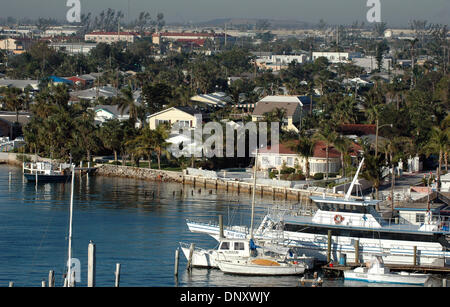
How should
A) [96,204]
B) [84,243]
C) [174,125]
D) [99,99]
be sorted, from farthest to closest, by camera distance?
[99,99] → [174,125] → [96,204] → [84,243]

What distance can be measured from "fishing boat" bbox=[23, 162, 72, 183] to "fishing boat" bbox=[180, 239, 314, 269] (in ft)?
105

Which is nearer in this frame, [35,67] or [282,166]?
[282,166]

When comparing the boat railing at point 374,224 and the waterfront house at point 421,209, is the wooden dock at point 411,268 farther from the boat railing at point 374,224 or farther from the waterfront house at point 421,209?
the waterfront house at point 421,209

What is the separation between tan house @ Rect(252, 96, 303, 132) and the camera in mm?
89438

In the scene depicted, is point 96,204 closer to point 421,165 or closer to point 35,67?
point 421,165

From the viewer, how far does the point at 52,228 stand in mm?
47438

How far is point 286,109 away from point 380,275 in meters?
56.2

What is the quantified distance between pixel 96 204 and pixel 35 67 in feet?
381

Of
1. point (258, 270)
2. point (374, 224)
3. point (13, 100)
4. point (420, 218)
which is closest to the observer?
point (258, 270)

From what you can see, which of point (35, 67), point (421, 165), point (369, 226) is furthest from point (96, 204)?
point (35, 67)

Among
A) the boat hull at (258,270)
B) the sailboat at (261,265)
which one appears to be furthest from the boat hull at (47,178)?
the boat hull at (258,270)

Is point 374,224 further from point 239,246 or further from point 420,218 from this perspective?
point 239,246

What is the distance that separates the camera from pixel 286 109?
91.2m

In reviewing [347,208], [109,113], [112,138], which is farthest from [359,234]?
[109,113]
